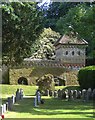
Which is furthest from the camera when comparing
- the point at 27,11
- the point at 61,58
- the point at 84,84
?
the point at 61,58

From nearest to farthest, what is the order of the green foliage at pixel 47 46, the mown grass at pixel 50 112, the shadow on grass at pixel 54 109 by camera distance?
the mown grass at pixel 50 112 < the shadow on grass at pixel 54 109 < the green foliage at pixel 47 46

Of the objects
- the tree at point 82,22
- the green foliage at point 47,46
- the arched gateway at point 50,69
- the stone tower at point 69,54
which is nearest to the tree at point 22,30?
the tree at point 82,22

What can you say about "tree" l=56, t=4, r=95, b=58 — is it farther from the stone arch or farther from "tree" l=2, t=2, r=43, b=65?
the stone arch

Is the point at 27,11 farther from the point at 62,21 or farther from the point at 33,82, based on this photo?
the point at 33,82

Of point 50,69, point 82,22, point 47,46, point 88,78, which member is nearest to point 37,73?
point 50,69

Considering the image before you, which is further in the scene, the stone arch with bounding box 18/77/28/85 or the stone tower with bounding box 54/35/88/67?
the stone tower with bounding box 54/35/88/67

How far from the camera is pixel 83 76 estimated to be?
35.6m

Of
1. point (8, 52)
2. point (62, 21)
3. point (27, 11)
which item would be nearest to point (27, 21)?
point (27, 11)

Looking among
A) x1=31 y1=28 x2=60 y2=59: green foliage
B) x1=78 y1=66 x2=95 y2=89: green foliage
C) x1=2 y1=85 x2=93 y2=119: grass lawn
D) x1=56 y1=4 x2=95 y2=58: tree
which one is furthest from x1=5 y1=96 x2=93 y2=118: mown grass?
x1=31 y1=28 x2=60 y2=59: green foliage

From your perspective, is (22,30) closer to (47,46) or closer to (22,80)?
(22,80)

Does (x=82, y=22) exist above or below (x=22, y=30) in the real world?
below

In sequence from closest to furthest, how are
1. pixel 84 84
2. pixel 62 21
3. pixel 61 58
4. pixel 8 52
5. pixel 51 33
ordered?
pixel 62 21 → pixel 8 52 → pixel 84 84 → pixel 61 58 → pixel 51 33

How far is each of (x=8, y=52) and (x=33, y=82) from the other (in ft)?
52.1

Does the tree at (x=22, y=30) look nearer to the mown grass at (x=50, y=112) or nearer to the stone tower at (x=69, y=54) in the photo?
the mown grass at (x=50, y=112)
